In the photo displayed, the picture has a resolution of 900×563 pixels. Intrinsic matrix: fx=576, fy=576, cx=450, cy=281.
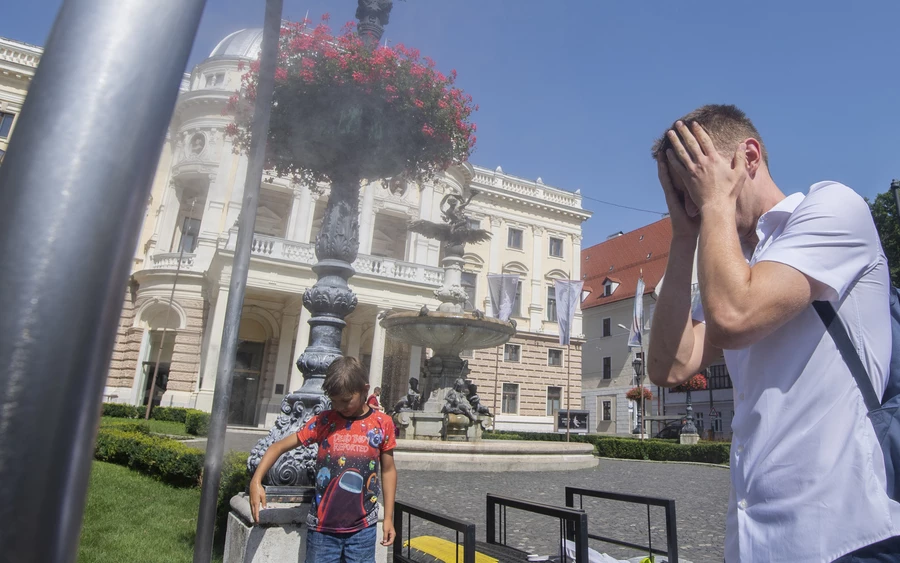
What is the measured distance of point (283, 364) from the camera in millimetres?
21328

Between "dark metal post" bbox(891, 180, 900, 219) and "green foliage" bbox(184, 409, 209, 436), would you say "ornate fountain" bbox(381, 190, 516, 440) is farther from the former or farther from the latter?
"dark metal post" bbox(891, 180, 900, 219)

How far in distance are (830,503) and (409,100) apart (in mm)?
2930

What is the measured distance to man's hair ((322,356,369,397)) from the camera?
282cm

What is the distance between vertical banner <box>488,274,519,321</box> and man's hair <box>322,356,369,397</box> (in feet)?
63.7

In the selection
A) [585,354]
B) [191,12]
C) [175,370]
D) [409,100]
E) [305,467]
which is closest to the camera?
[191,12]

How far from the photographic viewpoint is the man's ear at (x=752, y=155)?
1.31m

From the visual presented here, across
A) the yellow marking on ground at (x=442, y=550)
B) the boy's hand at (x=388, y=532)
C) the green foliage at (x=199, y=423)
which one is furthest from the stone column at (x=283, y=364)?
the boy's hand at (x=388, y=532)

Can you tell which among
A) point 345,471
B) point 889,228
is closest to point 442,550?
point 345,471

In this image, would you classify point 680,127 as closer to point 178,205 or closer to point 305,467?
point 178,205

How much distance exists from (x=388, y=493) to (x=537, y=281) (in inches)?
1179

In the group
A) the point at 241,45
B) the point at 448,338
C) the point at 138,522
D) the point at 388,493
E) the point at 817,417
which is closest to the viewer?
the point at 817,417

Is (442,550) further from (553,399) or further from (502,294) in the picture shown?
(553,399)

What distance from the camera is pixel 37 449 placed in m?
0.35

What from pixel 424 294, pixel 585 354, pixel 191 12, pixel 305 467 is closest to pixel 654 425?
pixel 585 354
